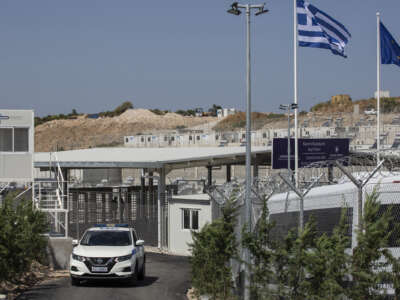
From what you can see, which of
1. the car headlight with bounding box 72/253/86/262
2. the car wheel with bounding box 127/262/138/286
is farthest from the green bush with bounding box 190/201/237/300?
the car headlight with bounding box 72/253/86/262

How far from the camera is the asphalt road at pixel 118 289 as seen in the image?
56.0 ft

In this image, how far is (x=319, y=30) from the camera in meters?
30.0

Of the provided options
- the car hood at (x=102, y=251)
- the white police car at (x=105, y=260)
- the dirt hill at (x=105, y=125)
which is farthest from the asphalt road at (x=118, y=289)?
the dirt hill at (x=105, y=125)

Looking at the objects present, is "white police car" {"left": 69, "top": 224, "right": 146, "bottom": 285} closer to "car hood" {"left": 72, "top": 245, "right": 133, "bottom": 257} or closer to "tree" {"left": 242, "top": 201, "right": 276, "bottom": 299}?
"car hood" {"left": 72, "top": 245, "right": 133, "bottom": 257}

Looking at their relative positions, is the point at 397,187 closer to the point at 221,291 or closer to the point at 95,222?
the point at 221,291

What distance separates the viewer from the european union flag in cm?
3169

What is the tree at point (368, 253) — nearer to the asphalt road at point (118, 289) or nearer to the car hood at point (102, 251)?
the asphalt road at point (118, 289)

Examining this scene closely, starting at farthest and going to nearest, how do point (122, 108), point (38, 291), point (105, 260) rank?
point (122, 108), point (105, 260), point (38, 291)

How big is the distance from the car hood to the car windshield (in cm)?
40

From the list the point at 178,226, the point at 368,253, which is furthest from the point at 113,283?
the point at 178,226

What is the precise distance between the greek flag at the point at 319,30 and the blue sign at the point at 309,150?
7593mm

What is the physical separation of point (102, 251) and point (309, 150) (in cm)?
2207

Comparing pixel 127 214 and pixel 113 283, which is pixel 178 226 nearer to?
pixel 127 214


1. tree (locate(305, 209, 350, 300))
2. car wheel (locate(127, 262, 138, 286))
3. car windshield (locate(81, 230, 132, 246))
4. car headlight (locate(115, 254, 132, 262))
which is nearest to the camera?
tree (locate(305, 209, 350, 300))
